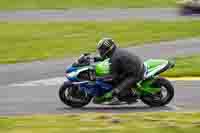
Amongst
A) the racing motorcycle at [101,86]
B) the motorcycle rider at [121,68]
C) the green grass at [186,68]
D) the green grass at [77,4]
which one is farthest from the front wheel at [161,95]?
the green grass at [77,4]

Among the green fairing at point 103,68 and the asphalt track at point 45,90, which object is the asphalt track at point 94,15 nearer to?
the asphalt track at point 45,90

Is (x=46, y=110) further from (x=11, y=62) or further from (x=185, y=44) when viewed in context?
(x=185, y=44)

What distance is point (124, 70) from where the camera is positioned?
14953 mm

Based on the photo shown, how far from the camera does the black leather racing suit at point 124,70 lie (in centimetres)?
1485

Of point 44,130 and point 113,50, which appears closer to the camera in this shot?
point 44,130

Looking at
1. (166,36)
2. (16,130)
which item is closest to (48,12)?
(166,36)

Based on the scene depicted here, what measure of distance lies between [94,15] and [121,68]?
23.8 meters

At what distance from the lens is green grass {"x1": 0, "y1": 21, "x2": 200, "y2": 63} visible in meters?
26.3

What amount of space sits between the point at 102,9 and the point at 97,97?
26.7 m

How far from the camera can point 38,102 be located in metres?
16.0

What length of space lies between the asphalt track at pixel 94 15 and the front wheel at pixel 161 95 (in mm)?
21116

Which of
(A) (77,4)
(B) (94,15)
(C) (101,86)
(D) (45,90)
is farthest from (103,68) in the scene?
(A) (77,4)

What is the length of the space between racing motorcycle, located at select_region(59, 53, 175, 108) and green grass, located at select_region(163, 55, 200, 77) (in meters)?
4.22

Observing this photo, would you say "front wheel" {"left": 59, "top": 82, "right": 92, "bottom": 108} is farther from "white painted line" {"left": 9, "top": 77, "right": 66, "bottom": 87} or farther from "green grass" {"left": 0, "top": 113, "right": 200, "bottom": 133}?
"white painted line" {"left": 9, "top": 77, "right": 66, "bottom": 87}
